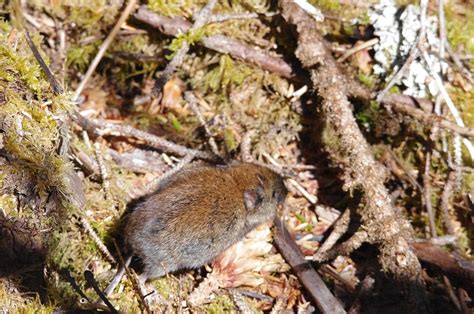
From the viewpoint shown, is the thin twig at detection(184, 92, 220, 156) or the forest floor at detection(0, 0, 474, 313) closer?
the forest floor at detection(0, 0, 474, 313)

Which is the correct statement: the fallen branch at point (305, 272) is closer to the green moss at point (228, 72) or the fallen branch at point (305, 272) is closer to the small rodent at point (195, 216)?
the small rodent at point (195, 216)

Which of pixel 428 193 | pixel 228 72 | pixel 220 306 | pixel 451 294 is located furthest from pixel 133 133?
pixel 451 294

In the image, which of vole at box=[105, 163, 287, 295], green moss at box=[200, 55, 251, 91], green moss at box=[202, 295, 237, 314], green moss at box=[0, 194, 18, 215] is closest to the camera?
green moss at box=[0, 194, 18, 215]

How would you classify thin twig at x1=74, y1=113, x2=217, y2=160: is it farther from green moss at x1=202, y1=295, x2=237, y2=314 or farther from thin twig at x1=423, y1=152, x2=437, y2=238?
thin twig at x1=423, y1=152, x2=437, y2=238

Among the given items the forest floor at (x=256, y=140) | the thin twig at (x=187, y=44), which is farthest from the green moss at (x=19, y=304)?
the thin twig at (x=187, y=44)

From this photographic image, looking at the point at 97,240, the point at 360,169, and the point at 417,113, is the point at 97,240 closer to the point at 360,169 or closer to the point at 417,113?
the point at 360,169

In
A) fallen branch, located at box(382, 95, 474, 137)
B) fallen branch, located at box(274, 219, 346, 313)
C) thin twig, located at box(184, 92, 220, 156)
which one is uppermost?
fallen branch, located at box(382, 95, 474, 137)

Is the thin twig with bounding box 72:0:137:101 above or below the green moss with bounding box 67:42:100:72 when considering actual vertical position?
above

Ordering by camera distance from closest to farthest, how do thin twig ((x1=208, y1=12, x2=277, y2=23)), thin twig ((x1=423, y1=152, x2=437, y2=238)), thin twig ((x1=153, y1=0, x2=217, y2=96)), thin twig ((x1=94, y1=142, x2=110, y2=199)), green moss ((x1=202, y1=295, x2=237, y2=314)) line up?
green moss ((x1=202, y1=295, x2=237, y2=314)), thin twig ((x1=94, y1=142, x2=110, y2=199)), thin twig ((x1=423, y1=152, x2=437, y2=238)), thin twig ((x1=153, y1=0, x2=217, y2=96)), thin twig ((x1=208, y1=12, x2=277, y2=23))

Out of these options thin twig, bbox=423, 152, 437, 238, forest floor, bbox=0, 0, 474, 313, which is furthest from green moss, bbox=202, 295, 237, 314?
thin twig, bbox=423, 152, 437, 238
